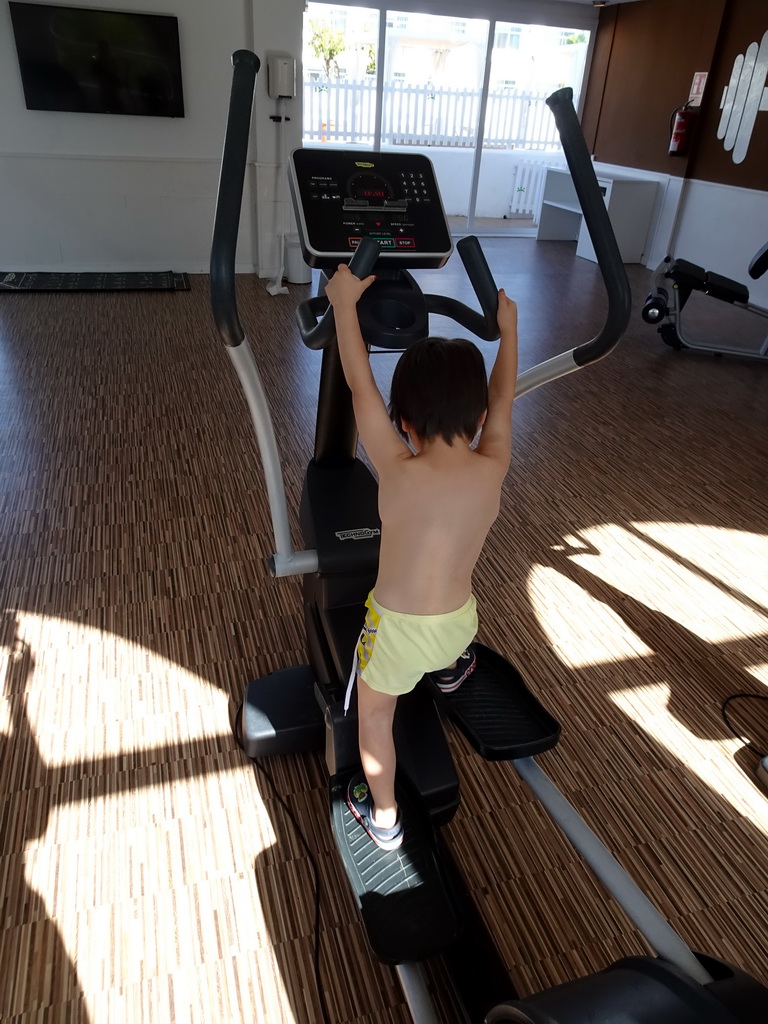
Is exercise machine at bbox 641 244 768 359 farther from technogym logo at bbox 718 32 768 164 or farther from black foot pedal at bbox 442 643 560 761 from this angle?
black foot pedal at bbox 442 643 560 761

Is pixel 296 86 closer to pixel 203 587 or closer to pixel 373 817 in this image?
pixel 203 587

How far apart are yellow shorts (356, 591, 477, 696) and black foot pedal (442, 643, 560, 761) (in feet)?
0.65

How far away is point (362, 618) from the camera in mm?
1607

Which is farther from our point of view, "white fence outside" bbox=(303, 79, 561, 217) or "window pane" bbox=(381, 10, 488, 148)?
"window pane" bbox=(381, 10, 488, 148)

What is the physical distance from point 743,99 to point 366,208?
5.93 metres

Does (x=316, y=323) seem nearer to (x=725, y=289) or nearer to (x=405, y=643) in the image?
(x=405, y=643)

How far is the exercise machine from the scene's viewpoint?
174 inches

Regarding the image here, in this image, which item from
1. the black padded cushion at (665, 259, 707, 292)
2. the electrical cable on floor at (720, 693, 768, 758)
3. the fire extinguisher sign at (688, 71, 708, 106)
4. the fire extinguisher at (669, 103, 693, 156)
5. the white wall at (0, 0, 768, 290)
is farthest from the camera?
the fire extinguisher at (669, 103, 693, 156)

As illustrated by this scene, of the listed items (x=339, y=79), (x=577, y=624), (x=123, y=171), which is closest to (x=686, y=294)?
(x=577, y=624)

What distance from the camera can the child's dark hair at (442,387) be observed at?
1106 mm

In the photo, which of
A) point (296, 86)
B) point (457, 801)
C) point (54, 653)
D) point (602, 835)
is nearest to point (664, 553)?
point (602, 835)

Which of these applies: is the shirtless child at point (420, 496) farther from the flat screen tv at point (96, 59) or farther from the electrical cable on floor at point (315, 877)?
the flat screen tv at point (96, 59)

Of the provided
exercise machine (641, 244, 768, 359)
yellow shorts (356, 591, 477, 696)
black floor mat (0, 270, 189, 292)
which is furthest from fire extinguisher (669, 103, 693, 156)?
yellow shorts (356, 591, 477, 696)

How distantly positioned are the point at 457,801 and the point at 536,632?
33.1 inches
